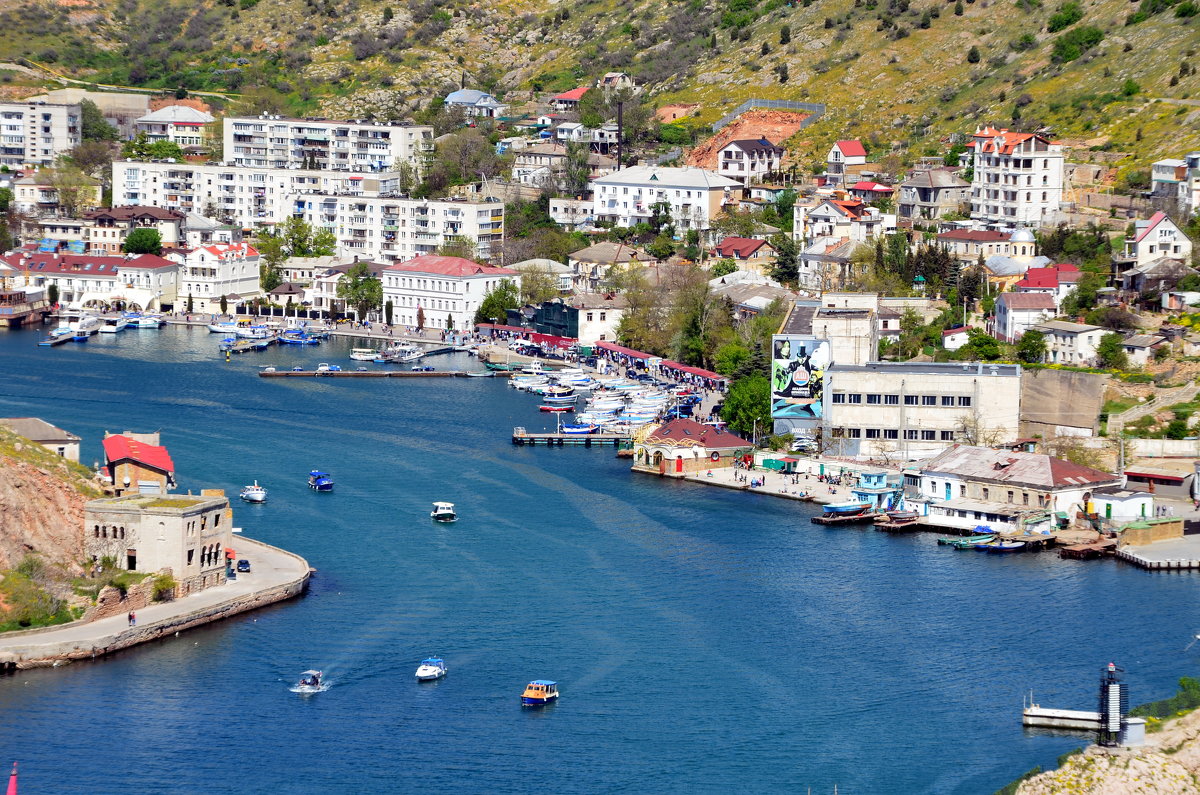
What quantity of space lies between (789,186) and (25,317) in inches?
1532

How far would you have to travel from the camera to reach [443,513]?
60531 mm

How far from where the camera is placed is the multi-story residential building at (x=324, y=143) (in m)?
121

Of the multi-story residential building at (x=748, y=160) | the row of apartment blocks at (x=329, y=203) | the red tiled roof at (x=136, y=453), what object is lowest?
the red tiled roof at (x=136, y=453)

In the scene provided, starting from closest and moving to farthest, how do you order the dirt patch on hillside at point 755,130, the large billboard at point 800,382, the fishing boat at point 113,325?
the large billboard at point 800,382, the fishing boat at point 113,325, the dirt patch on hillside at point 755,130

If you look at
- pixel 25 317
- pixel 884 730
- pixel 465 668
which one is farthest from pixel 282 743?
pixel 25 317

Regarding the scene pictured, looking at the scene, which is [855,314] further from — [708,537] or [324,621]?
[324,621]

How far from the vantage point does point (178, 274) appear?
106688 mm

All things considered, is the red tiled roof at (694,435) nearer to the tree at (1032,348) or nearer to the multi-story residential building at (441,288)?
the tree at (1032,348)

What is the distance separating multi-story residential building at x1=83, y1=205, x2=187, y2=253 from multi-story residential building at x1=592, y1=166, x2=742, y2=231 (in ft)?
75.7

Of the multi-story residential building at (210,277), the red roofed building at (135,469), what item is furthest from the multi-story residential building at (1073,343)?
the multi-story residential building at (210,277)

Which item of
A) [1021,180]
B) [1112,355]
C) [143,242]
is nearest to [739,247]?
[1021,180]

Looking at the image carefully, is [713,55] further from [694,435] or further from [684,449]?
[684,449]

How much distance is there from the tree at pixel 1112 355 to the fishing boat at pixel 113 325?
49.2 m

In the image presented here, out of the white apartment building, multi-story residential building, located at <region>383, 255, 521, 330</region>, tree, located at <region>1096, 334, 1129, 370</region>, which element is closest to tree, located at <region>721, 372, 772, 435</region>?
tree, located at <region>1096, 334, 1129, 370</region>
